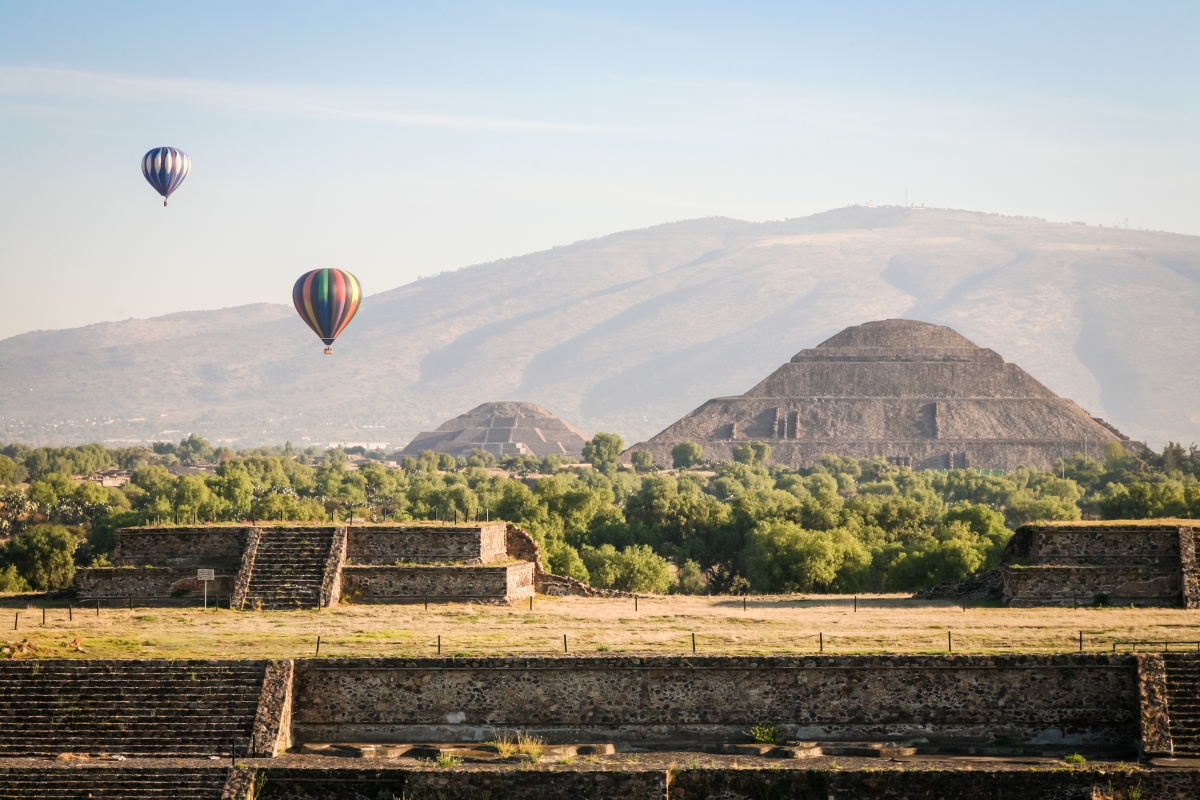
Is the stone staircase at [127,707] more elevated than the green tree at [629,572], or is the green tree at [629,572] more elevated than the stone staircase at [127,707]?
the green tree at [629,572]

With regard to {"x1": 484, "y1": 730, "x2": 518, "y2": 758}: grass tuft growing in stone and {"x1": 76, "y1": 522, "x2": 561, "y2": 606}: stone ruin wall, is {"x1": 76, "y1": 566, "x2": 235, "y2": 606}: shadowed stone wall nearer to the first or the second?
{"x1": 76, "y1": 522, "x2": 561, "y2": 606}: stone ruin wall

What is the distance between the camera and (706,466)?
150250 millimetres

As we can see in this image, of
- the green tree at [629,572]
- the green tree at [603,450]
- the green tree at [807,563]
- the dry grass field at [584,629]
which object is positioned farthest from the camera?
the green tree at [603,450]

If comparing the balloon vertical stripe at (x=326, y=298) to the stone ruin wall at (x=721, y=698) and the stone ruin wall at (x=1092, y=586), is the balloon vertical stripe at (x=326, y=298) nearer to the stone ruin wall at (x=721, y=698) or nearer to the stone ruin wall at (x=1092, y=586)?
the stone ruin wall at (x=1092, y=586)

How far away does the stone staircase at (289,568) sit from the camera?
33781 millimetres

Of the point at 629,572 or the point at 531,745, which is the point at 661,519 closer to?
the point at 629,572

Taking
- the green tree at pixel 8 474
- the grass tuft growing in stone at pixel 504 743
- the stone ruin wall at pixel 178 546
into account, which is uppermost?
the green tree at pixel 8 474

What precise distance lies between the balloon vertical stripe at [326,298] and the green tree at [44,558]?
1573cm

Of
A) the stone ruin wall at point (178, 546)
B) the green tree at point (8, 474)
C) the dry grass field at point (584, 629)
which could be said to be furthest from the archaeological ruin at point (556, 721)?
the green tree at point (8, 474)

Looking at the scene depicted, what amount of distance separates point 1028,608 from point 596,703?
11145mm

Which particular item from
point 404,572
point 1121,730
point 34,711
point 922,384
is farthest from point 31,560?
point 922,384

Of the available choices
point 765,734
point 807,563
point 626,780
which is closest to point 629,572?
point 807,563

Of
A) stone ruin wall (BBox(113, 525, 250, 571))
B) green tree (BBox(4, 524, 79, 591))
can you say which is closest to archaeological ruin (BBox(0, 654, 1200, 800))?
stone ruin wall (BBox(113, 525, 250, 571))

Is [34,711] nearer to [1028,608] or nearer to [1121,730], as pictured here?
[1121,730]
